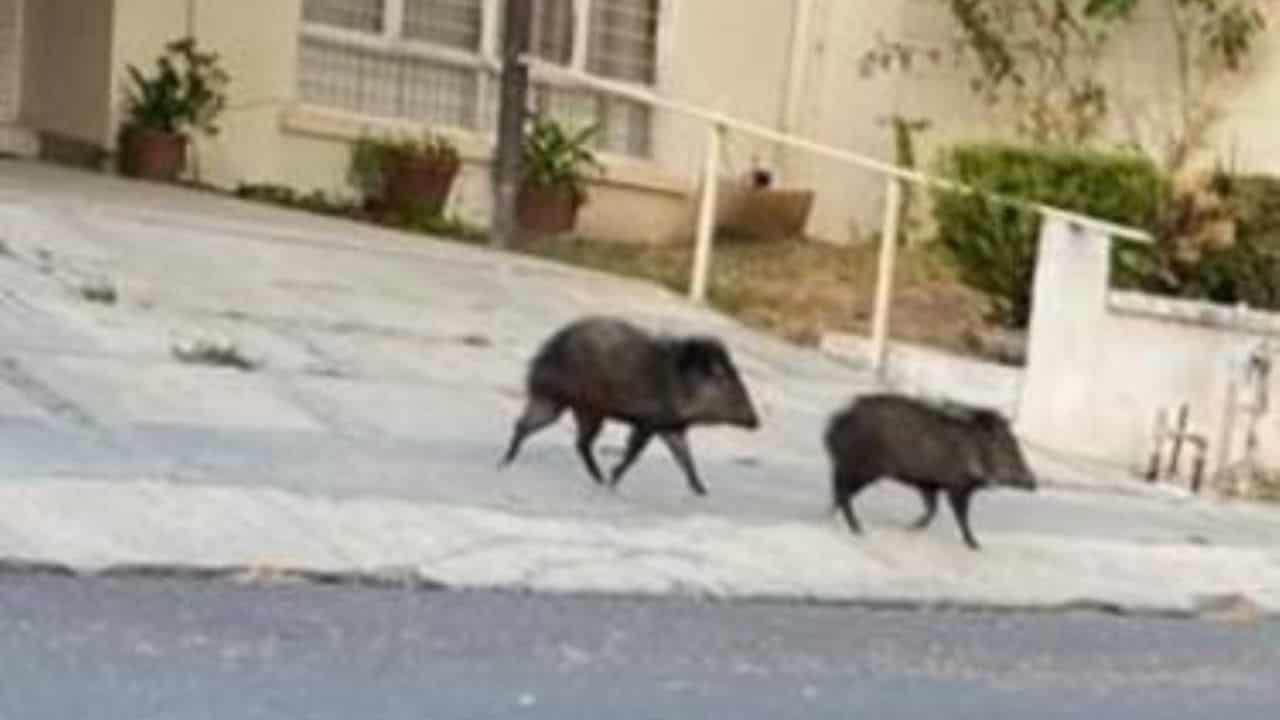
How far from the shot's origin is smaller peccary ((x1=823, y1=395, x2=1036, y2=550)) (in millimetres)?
11289

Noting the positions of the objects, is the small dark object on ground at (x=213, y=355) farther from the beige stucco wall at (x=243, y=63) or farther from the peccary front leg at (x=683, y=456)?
the beige stucco wall at (x=243, y=63)

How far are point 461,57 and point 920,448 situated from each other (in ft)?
35.5

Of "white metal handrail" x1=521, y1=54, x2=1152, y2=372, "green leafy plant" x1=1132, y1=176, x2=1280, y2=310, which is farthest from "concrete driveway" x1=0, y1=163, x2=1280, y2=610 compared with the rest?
"green leafy plant" x1=1132, y1=176, x2=1280, y2=310

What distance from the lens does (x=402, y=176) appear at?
2041 centimetres

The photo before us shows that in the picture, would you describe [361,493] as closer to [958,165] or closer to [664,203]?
[958,165]

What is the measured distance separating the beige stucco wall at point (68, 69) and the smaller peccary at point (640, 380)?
8.97 metres

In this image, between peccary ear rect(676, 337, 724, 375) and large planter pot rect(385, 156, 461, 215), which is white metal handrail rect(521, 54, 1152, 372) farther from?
peccary ear rect(676, 337, 724, 375)

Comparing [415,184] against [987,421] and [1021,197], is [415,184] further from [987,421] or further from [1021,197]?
[987,421]

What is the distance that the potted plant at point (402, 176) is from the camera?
20344 millimetres

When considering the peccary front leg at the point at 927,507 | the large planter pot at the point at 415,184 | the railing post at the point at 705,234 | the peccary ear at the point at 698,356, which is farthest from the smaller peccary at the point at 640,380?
the large planter pot at the point at 415,184

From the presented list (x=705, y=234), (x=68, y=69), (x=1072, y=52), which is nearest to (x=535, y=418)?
(x=705, y=234)

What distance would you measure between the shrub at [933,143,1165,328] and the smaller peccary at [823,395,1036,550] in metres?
4.84

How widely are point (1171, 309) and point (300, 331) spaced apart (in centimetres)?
408

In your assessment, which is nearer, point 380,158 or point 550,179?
point 380,158
